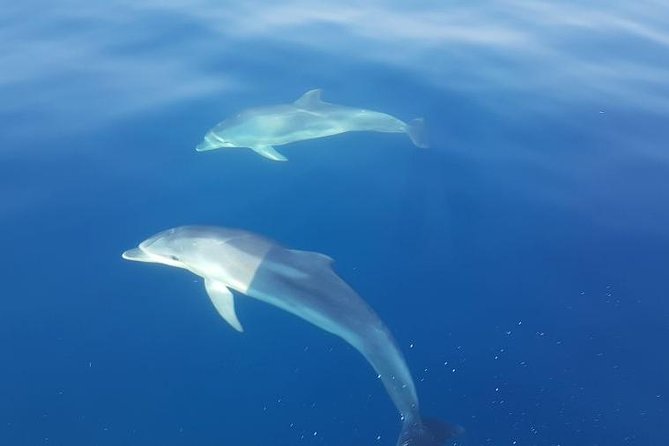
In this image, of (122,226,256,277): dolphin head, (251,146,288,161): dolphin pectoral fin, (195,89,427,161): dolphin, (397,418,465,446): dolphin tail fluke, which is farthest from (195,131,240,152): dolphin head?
(397,418,465,446): dolphin tail fluke

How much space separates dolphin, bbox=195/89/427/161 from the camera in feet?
33.0

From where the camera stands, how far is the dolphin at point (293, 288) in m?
6.50

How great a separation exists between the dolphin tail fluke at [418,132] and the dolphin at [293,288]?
3.71 m

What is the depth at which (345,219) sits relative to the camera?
29.8ft

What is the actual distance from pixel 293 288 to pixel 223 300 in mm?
1013

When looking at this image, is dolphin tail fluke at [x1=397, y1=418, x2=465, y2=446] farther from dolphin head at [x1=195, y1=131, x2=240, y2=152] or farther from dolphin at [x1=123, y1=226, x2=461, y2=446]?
dolphin head at [x1=195, y1=131, x2=240, y2=152]

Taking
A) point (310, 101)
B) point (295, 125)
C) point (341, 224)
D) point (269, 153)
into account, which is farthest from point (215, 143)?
point (341, 224)

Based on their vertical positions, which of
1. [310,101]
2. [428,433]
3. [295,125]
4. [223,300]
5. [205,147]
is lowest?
[428,433]

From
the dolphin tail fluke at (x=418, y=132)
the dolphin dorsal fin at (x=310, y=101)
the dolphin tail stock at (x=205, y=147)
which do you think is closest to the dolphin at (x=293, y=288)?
the dolphin tail stock at (x=205, y=147)

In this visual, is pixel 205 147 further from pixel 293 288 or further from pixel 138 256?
pixel 293 288

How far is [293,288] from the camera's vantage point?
7.11 metres

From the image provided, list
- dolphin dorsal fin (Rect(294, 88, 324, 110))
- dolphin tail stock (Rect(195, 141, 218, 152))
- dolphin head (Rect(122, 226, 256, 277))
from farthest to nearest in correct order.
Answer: dolphin dorsal fin (Rect(294, 88, 324, 110)) < dolphin tail stock (Rect(195, 141, 218, 152)) < dolphin head (Rect(122, 226, 256, 277))

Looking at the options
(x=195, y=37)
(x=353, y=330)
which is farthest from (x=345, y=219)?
(x=195, y=37)

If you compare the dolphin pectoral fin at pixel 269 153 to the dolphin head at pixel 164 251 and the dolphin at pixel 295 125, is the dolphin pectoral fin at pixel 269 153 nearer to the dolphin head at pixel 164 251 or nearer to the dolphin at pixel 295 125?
the dolphin at pixel 295 125
